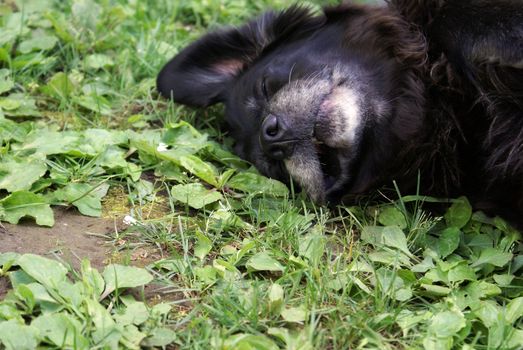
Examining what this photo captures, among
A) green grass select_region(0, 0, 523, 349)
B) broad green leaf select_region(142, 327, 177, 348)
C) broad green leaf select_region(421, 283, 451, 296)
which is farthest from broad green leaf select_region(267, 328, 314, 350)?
broad green leaf select_region(421, 283, 451, 296)

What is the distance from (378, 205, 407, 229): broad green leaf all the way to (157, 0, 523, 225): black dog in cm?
14

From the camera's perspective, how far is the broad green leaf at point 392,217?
327 cm

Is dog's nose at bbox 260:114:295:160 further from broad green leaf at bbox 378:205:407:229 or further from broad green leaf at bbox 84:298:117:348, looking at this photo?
broad green leaf at bbox 84:298:117:348

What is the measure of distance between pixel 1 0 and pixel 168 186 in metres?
2.29

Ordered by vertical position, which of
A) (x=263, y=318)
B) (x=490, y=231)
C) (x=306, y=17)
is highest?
(x=306, y=17)

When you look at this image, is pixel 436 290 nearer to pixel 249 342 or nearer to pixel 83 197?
pixel 249 342

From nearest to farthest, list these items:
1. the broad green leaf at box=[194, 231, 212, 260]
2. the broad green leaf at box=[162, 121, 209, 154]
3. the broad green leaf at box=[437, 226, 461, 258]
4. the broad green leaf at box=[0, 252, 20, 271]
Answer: the broad green leaf at box=[0, 252, 20, 271] < the broad green leaf at box=[194, 231, 212, 260] < the broad green leaf at box=[437, 226, 461, 258] < the broad green leaf at box=[162, 121, 209, 154]

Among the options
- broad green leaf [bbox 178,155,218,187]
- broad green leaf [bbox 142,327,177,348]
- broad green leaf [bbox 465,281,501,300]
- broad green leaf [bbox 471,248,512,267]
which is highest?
broad green leaf [bbox 142,327,177,348]

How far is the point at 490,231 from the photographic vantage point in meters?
3.29

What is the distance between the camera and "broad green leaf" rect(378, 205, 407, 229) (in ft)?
10.7

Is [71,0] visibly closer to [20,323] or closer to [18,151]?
[18,151]

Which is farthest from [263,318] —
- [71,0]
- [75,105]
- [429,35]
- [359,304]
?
[71,0]

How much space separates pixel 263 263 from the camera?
2865mm

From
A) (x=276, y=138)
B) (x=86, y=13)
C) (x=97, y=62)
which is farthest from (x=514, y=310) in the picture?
(x=86, y=13)
